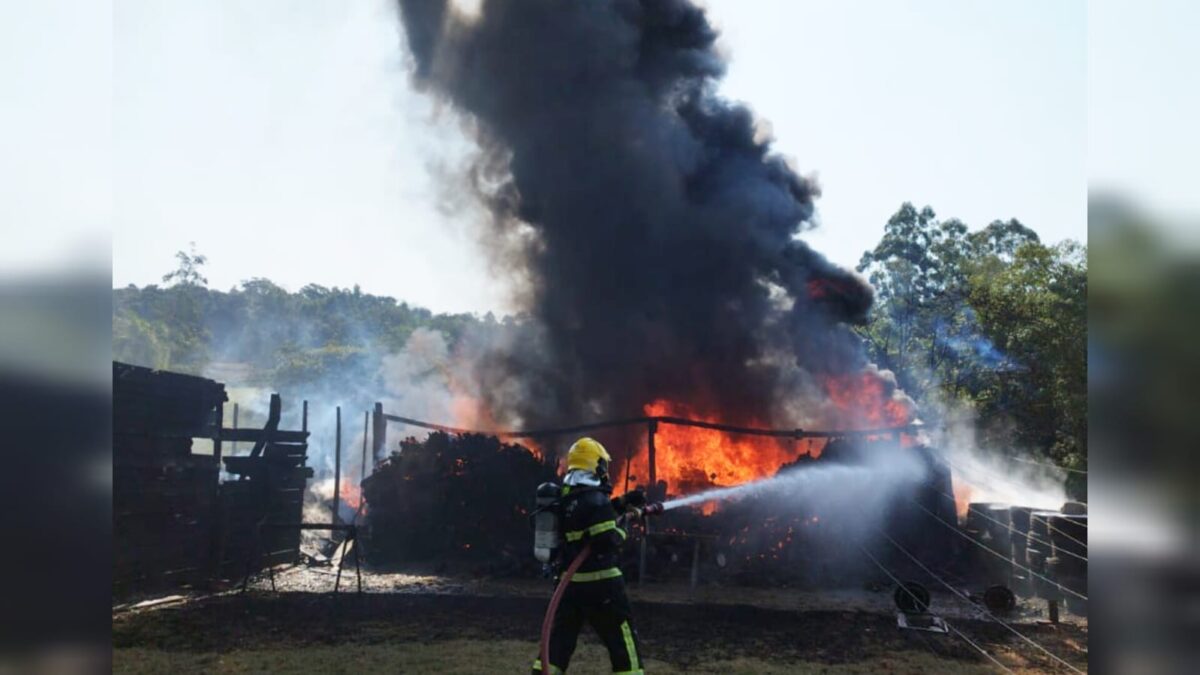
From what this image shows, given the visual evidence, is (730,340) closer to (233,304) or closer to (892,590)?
(892,590)

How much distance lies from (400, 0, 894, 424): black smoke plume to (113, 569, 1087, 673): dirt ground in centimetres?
814

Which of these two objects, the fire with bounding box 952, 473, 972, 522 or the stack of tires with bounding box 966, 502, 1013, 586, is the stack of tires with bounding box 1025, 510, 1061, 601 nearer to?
the stack of tires with bounding box 966, 502, 1013, 586

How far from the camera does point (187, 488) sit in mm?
15875

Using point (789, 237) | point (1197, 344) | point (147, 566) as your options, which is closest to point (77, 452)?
point (1197, 344)

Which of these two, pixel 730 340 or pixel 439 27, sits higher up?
pixel 439 27

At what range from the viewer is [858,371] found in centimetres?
2200

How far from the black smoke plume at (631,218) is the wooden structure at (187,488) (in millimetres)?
7916

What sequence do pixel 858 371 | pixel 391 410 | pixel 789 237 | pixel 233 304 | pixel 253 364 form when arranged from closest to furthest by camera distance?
pixel 858 371 → pixel 789 237 → pixel 391 410 → pixel 253 364 → pixel 233 304

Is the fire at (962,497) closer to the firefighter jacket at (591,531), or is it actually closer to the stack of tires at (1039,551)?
the stack of tires at (1039,551)

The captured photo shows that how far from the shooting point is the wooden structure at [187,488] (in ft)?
47.4

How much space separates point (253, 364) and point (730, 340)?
41.0 meters

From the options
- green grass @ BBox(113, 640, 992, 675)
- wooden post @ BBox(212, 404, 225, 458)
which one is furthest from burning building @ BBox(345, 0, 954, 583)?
green grass @ BBox(113, 640, 992, 675)

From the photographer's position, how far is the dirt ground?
33.6ft

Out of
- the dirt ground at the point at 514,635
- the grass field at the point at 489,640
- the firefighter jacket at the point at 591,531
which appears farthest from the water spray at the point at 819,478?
the firefighter jacket at the point at 591,531
